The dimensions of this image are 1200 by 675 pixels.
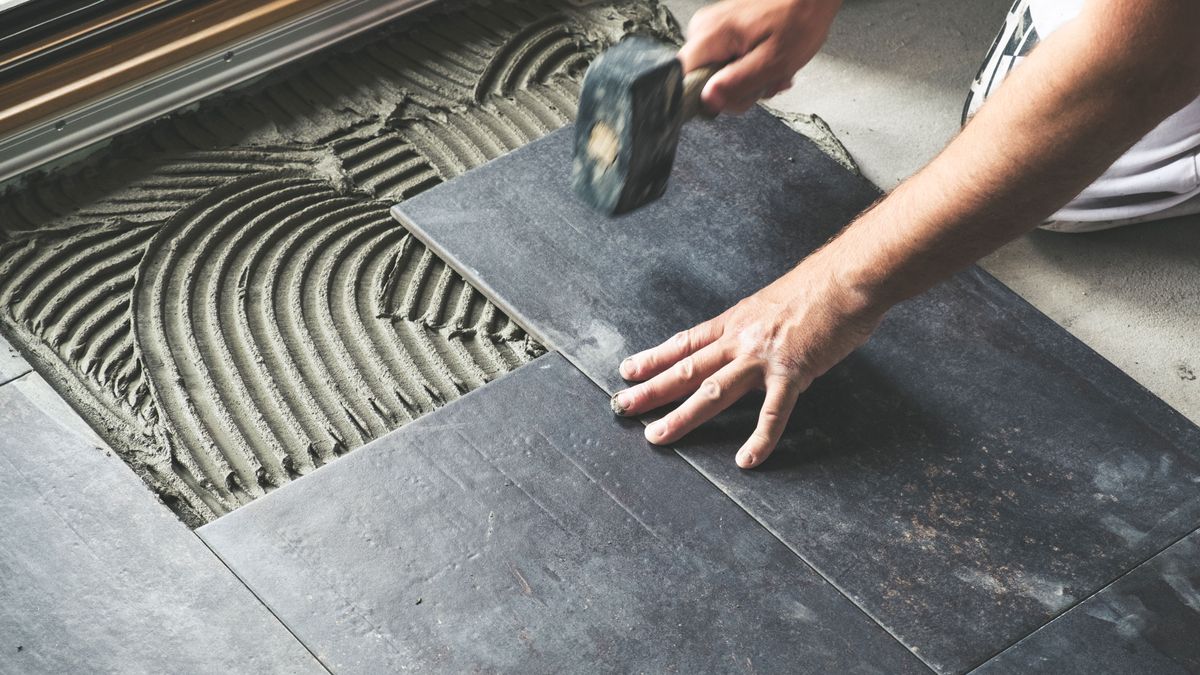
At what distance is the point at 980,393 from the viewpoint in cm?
217

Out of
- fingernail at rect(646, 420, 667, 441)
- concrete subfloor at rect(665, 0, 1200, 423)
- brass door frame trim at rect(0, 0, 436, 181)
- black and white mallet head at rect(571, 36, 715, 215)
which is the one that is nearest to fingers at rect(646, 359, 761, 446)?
fingernail at rect(646, 420, 667, 441)

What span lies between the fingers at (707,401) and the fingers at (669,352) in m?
0.08

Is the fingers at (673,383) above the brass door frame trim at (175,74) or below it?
below

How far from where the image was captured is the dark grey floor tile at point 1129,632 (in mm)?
1812

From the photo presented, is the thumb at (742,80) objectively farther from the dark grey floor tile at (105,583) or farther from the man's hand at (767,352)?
the dark grey floor tile at (105,583)

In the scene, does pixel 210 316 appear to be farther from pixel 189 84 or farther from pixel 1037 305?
pixel 1037 305

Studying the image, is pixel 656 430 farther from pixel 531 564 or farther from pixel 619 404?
pixel 531 564

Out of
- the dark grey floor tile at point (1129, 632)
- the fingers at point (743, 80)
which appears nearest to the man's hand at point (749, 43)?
the fingers at point (743, 80)

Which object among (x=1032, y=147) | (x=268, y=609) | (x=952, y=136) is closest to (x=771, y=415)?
(x=1032, y=147)

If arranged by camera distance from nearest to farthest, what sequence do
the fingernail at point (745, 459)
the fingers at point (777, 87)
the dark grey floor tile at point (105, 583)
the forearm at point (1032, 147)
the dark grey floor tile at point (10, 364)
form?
1. the forearm at point (1032, 147)
2. the dark grey floor tile at point (105, 583)
3. the fingernail at point (745, 459)
4. the dark grey floor tile at point (10, 364)
5. the fingers at point (777, 87)

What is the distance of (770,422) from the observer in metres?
1.98

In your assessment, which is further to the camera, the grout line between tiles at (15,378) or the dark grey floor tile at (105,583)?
the grout line between tiles at (15,378)

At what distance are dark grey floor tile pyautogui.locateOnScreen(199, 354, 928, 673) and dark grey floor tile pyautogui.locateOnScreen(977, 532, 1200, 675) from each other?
21 cm

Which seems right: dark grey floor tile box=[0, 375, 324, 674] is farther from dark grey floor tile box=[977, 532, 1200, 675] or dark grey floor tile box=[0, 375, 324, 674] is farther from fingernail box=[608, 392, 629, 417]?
dark grey floor tile box=[977, 532, 1200, 675]
